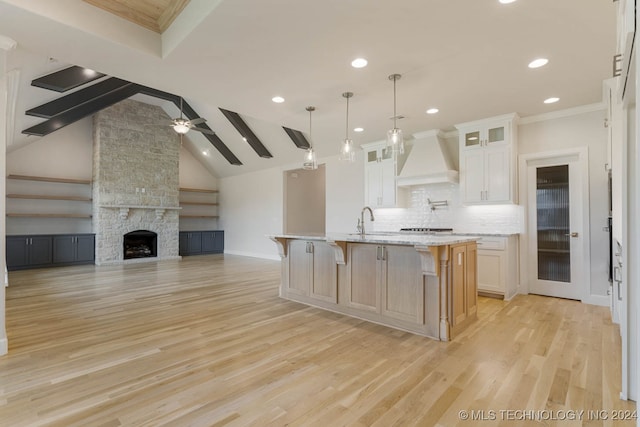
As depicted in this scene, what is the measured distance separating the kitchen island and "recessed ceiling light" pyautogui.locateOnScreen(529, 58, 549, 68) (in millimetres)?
1991

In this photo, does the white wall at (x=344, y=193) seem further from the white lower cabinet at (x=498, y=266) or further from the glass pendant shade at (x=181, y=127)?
the glass pendant shade at (x=181, y=127)

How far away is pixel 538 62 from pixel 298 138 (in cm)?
536

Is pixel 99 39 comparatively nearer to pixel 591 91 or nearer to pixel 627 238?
pixel 627 238

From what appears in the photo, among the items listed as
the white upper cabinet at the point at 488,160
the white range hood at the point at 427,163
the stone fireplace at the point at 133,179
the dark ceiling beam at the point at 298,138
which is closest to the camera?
the white upper cabinet at the point at 488,160

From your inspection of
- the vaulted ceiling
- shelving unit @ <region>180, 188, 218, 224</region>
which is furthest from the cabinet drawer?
shelving unit @ <region>180, 188, 218, 224</region>

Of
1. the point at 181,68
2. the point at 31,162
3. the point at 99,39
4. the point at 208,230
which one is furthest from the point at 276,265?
the point at 31,162

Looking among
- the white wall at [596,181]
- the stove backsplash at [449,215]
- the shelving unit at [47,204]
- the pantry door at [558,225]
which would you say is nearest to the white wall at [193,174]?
the shelving unit at [47,204]

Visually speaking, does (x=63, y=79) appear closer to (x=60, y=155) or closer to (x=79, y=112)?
(x=79, y=112)

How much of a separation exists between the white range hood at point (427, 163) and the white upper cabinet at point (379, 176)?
0.75ft

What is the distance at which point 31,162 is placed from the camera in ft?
26.8

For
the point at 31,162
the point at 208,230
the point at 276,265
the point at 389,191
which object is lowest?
the point at 276,265

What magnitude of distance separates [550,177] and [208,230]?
10244mm

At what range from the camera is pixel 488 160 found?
17.2ft

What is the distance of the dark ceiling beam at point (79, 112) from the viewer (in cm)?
680
